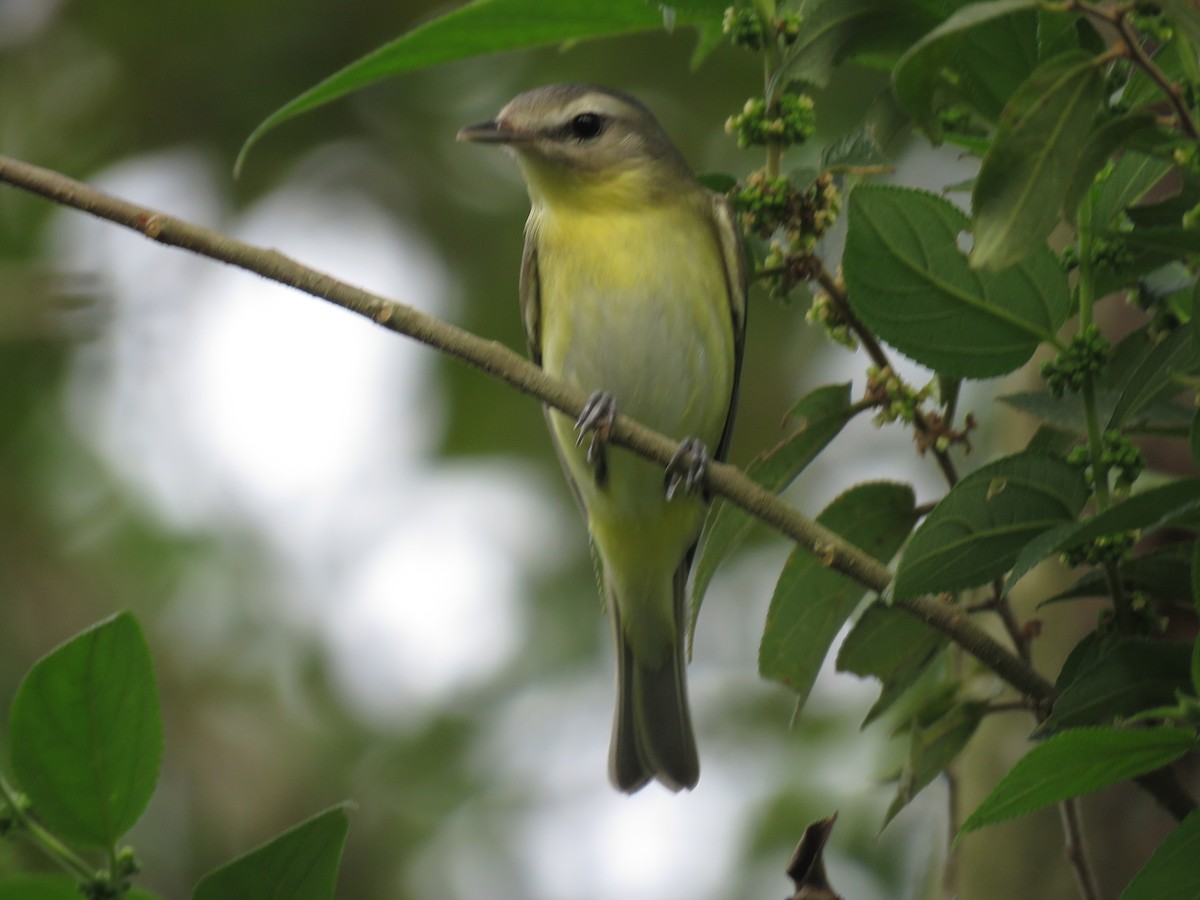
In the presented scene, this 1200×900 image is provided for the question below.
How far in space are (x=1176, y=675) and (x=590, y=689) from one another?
179 inches

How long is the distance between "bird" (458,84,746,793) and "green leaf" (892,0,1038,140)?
5.81 ft

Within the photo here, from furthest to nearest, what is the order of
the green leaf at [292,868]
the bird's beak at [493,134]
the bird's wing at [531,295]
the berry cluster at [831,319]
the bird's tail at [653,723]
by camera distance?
the bird's wing at [531,295]
the bird's tail at [653,723]
the bird's beak at [493,134]
the berry cluster at [831,319]
the green leaf at [292,868]

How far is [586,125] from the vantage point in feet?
12.4

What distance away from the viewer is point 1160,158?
1.80m

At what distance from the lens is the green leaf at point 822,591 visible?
2.30 meters

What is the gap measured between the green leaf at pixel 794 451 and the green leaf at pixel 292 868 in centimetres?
71

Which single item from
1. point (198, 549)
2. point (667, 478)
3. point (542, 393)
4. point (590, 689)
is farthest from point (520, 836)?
point (542, 393)

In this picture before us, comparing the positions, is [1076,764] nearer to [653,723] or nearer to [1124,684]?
[1124,684]

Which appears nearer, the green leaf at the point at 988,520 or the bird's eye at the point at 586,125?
the green leaf at the point at 988,520

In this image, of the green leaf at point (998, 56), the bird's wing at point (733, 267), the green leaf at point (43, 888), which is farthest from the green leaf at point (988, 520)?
the bird's wing at point (733, 267)

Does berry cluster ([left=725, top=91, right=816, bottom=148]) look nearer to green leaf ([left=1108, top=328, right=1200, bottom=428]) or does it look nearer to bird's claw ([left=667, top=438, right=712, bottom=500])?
green leaf ([left=1108, top=328, right=1200, bottom=428])

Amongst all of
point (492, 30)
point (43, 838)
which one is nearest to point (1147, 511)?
point (492, 30)

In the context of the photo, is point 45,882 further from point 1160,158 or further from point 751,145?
point 1160,158

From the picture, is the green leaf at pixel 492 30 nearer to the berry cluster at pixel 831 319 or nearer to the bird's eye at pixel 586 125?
the berry cluster at pixel 831 319
